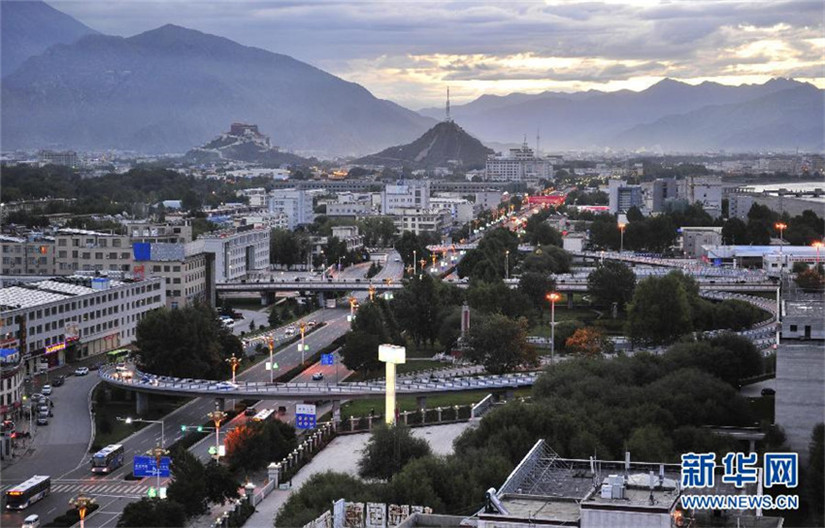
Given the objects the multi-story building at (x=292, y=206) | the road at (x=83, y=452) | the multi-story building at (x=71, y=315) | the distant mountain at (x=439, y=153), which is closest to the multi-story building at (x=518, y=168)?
the distant mountain at (x=439, y=153)

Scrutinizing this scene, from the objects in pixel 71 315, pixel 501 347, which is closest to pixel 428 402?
pixel 501 347

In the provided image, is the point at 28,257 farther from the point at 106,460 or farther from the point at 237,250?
the point at 106,460

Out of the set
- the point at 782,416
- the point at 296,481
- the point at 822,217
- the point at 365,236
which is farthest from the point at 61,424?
the point at 822,217

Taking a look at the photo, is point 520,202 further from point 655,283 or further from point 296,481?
point 296,481

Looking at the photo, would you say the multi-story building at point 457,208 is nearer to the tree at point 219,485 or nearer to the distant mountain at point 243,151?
the tree at point 219,485

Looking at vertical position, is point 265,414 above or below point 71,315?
below

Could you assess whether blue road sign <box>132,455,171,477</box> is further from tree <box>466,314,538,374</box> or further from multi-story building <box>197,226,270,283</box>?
multi-story building <box>197,226,270,283</box>

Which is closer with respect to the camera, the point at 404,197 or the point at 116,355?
the point at 116,355
